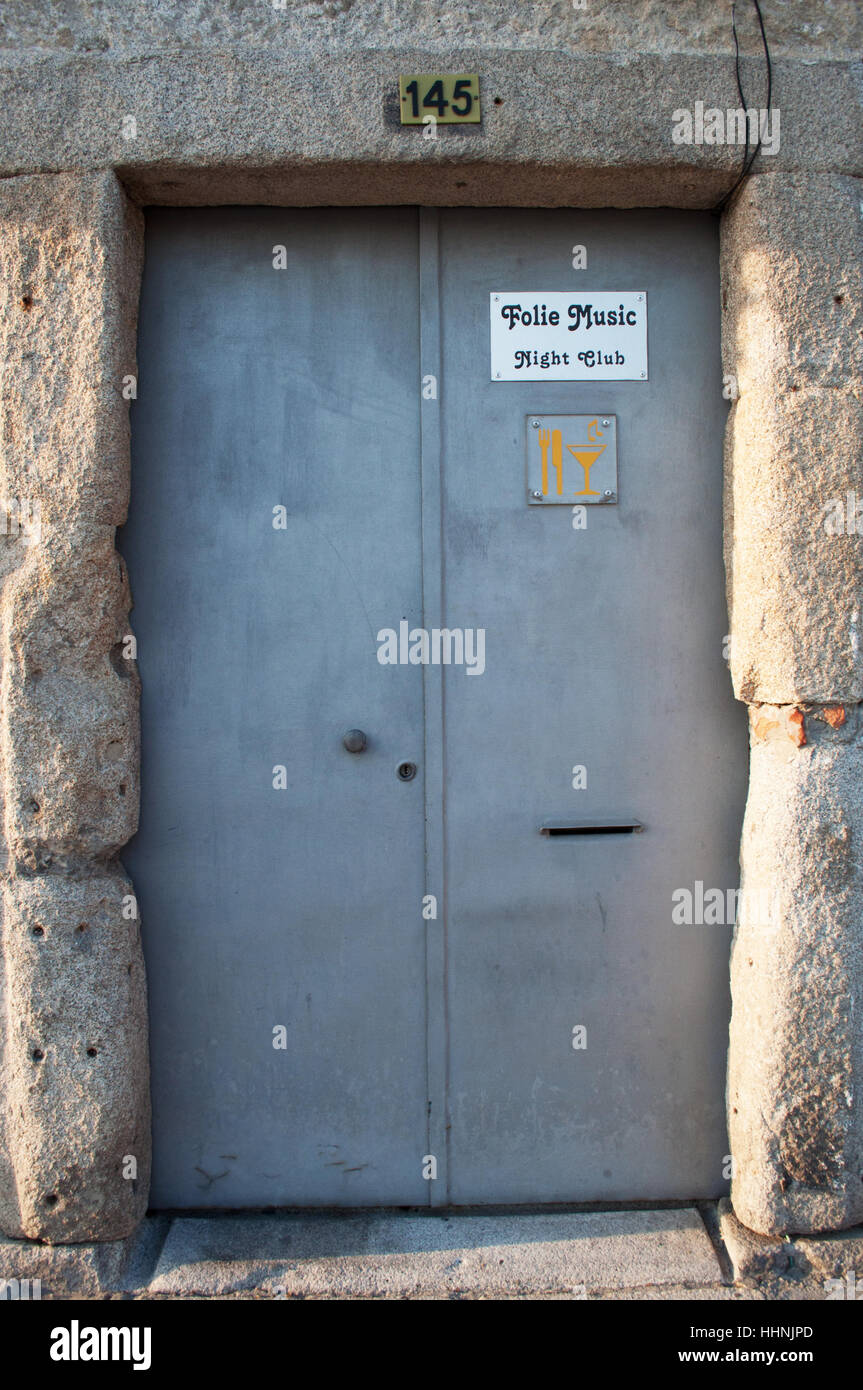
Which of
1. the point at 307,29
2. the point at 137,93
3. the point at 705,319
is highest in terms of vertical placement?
the point at 307,29

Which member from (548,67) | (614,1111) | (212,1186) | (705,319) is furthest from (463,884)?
(548,67)

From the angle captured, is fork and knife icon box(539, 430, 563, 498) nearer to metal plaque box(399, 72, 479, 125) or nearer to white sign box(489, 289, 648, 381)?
white sign box(489, 289, 648, 381)

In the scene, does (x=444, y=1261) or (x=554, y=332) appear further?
(x=554, y=332)

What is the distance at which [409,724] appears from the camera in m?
2.56

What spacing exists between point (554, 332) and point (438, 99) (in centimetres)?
64

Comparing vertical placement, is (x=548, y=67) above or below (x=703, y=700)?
above

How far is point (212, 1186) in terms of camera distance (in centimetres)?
256

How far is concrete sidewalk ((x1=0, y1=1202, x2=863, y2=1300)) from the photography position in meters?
2.32

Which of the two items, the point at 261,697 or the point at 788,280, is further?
the point at 261,697


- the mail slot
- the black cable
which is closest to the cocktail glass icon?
the black cable

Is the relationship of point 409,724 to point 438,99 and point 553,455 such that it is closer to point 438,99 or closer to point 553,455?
point 553,455

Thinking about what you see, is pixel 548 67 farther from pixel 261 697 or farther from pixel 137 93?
pixel 261 697

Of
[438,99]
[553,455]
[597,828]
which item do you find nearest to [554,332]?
[553,455]

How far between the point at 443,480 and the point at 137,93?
48.3 inches
